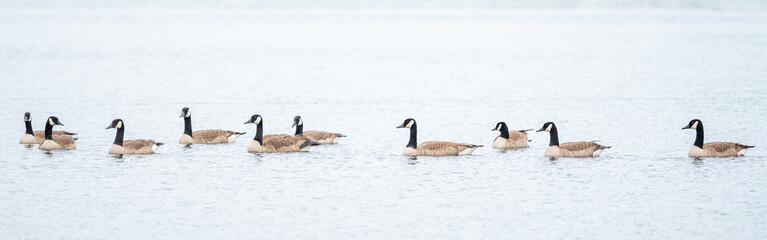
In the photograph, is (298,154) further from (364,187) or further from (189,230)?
(189,230)

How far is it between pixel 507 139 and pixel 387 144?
2510mm

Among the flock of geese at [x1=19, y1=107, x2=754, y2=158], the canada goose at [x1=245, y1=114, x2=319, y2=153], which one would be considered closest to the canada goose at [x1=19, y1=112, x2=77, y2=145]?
the flock of geese at [x1=19, y1=107, x2=754, y2=158]

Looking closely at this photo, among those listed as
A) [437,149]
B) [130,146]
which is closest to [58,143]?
[130,146]

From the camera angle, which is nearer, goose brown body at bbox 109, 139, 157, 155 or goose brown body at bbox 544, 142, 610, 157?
goose brown body at bbox 544, 142, 610, 157

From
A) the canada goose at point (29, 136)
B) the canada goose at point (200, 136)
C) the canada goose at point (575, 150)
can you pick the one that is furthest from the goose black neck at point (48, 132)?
the canada goose at point (575, 150)

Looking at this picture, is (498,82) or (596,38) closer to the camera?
(498,82)

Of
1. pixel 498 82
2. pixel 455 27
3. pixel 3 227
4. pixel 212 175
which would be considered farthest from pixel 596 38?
pixel 3 227

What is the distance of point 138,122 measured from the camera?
86.0 feet

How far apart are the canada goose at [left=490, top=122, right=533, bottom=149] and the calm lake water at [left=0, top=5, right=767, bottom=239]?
444mm

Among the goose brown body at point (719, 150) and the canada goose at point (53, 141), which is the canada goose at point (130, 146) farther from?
the goose brown body at point (719, 150)

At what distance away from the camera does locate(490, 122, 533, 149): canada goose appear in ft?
68.7

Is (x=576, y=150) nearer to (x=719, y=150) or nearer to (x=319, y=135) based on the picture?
(x=719, y=150)

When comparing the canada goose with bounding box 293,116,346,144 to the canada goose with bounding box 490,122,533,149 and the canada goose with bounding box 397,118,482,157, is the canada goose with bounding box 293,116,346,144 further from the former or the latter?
the canada goose with bounding box 490,122,533,149

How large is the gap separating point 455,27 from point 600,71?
162 ft
